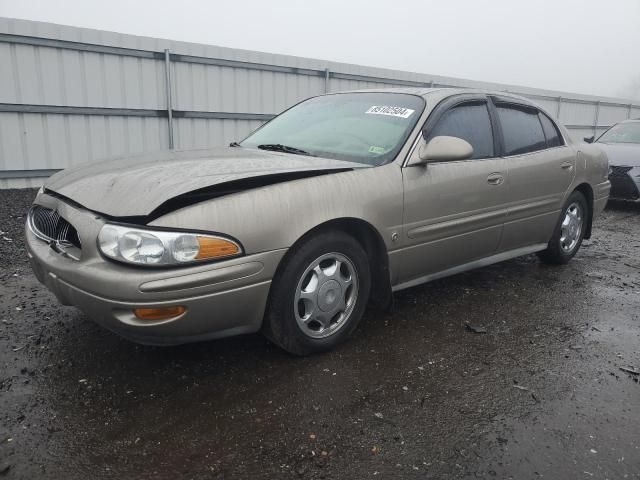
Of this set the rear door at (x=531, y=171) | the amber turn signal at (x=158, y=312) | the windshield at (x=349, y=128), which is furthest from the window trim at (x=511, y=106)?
the amber turn signal at (x=158, y=312)

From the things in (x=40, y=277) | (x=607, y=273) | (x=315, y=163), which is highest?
(x=315, y=163)

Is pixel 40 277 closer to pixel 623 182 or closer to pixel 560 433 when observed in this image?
pixel 560 433

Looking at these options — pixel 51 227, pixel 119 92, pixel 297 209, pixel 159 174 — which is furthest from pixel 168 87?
pixel 297 209

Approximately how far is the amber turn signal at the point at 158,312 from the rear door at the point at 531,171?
264cm

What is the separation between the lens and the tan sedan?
93.0 inches

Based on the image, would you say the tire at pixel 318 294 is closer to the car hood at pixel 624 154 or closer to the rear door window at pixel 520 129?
the rear door window at pixel 520 129

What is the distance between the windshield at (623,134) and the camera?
8.91m

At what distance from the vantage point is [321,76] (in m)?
10.3

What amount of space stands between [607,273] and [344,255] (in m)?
3.18

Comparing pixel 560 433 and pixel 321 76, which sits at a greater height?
pixel 321 76

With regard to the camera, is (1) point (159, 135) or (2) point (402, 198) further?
(1) point (159, 135)

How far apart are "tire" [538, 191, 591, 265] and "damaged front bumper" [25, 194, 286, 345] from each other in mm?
3169

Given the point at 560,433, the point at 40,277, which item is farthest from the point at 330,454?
the point at 40,277

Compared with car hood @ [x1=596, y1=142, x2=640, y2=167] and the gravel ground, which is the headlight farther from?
car hood @ [x1=596, y1=142, x2=640, y2=167]
